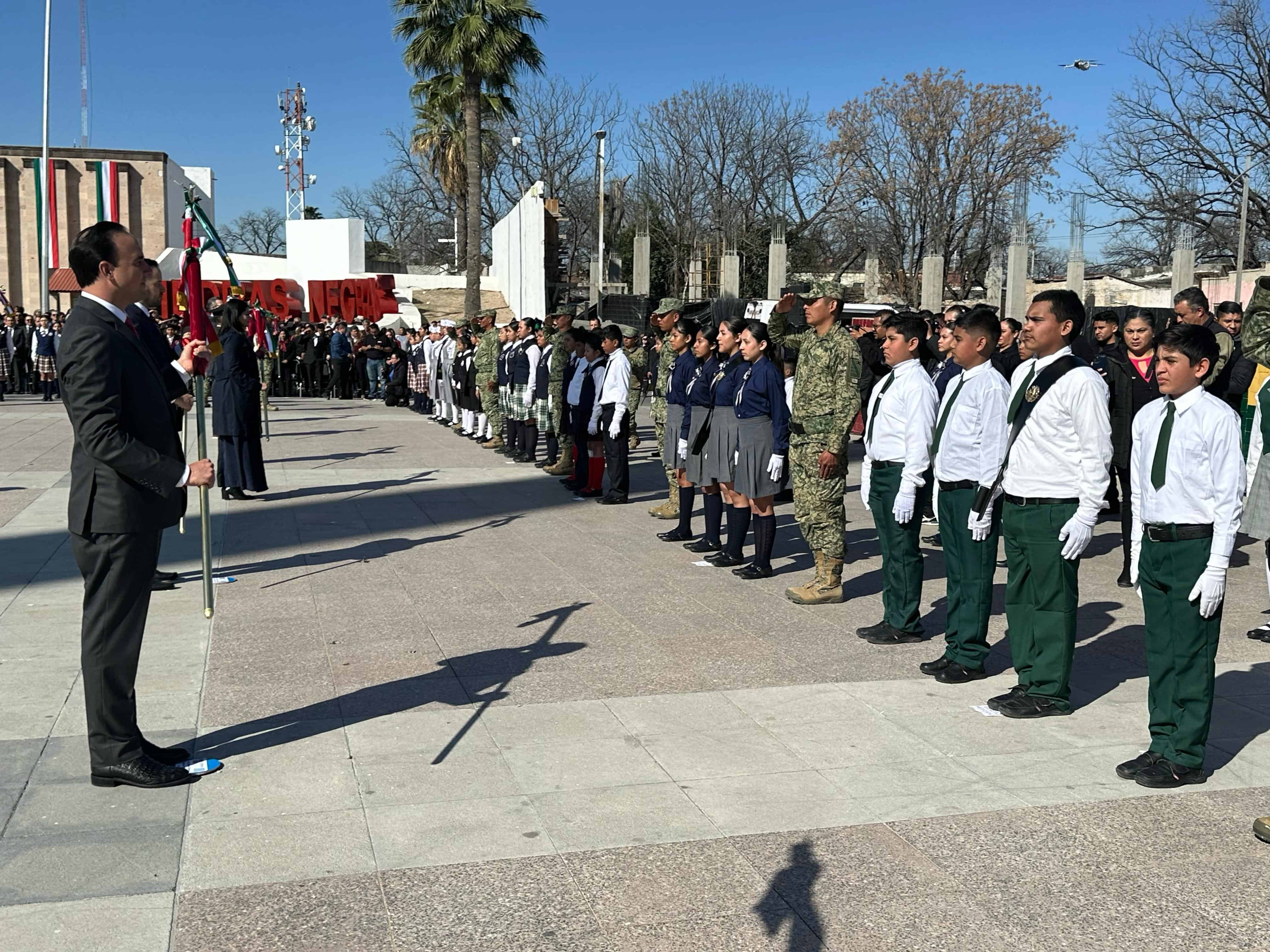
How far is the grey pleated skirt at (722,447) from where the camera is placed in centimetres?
897

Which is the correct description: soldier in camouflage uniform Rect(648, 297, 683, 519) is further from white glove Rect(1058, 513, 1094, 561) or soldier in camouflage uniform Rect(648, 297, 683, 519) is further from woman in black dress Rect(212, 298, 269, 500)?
white glove Rect(1058, 513, 1094, 561)

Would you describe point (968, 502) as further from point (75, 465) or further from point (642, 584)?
point (75, 465)

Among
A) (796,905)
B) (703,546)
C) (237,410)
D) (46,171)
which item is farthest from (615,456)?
(46,171)

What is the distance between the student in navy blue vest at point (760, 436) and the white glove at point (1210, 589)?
160 inches

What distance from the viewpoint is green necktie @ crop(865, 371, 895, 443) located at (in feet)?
23.2

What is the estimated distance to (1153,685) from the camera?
16.2ft

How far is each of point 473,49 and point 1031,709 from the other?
2510cm

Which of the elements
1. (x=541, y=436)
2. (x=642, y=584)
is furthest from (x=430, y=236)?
(x=642, y=584)

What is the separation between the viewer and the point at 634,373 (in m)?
14.5

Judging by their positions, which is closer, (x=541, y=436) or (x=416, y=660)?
(x=416, y=660)

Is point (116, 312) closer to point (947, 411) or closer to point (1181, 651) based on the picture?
point (947, 411)

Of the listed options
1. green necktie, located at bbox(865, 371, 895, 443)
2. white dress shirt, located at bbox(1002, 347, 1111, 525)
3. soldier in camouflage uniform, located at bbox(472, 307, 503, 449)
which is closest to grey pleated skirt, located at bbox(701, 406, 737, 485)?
green necktie, located at bbox(865, 371, 895, 443)

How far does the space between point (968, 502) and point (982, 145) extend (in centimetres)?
3885

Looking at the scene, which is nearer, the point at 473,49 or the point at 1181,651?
the point at 1181,651
